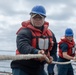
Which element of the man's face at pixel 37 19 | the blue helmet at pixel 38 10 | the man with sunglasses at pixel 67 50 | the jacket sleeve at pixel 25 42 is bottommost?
the man with sunglasses at pixel 67 50

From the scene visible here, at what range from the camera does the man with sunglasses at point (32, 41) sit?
5246mm

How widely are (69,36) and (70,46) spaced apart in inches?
10.8

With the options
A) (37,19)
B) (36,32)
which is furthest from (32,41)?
(37,19)

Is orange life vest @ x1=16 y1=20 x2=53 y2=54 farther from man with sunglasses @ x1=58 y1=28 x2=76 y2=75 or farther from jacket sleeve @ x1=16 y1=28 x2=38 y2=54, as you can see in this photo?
man with sunglasses @ x1=58 y1=28 x2=76 y2=75

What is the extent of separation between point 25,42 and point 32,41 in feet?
0.65

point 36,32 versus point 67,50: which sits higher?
point 36,32

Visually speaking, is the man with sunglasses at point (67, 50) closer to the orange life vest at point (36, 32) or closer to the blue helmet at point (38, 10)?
the orange life vest at point (36, 32)

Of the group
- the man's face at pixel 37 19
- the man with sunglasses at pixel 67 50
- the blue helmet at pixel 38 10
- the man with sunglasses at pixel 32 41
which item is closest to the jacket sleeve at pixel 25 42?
the man with sunglasses at pixel 32 41

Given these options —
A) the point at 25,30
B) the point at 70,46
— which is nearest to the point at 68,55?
the point at 70,46

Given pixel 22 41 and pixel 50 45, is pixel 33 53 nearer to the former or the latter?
pixel 22 41

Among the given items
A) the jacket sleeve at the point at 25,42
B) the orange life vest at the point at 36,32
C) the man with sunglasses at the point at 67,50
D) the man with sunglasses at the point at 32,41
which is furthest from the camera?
the man with sunglasses at the point at 67,50

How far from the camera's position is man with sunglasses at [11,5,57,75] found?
17.2 feet

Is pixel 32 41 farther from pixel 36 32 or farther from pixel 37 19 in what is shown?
pixel 37 19

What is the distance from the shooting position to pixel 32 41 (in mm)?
5379
